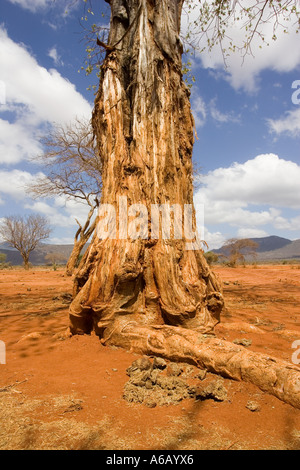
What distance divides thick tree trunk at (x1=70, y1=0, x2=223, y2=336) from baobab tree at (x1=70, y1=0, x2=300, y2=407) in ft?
0.05

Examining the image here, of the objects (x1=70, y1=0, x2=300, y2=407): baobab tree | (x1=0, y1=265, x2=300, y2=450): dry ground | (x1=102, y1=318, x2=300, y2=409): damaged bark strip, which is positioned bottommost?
(x1=0, y1=265, x2=300, y2=450): dry ground

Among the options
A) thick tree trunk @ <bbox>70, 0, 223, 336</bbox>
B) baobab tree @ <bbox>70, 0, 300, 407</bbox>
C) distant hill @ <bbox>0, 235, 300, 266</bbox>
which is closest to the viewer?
baobab tree @ <bbox>70, 0, 300, 407</bbox>

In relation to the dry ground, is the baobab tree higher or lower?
higher

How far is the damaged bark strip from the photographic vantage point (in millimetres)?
2135

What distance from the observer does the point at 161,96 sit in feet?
13.6

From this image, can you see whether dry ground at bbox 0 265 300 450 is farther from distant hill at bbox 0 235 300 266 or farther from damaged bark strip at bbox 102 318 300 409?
distant hill at bbox 0 235 300 266

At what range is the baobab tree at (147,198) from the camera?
3297 mm

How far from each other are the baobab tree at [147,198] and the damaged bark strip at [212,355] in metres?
0.01

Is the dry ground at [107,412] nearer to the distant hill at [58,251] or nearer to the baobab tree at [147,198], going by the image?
the baobab tree at [147,198]

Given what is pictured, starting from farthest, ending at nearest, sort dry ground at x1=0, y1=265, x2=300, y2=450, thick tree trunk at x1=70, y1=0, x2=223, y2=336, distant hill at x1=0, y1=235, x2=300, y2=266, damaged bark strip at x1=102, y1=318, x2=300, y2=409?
1. distant hill at x1=0, y1=235, x2=300, y2=266
2. thick tree trunk at x1=70, y1=0, x2=223, y2=336
3. damaged bark strip at x1=102, y1=318, x2=300, y2=409
4. dry ground at x1=0, y1=265, x2=300, y2=450

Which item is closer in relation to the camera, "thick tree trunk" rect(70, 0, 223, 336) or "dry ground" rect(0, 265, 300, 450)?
"dry ground" rect(0, 265, 300, 450)

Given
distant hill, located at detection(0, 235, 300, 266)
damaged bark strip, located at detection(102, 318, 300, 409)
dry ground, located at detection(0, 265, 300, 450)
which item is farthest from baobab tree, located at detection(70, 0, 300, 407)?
distant hill, located at detection(0, 235, 300, 266)
